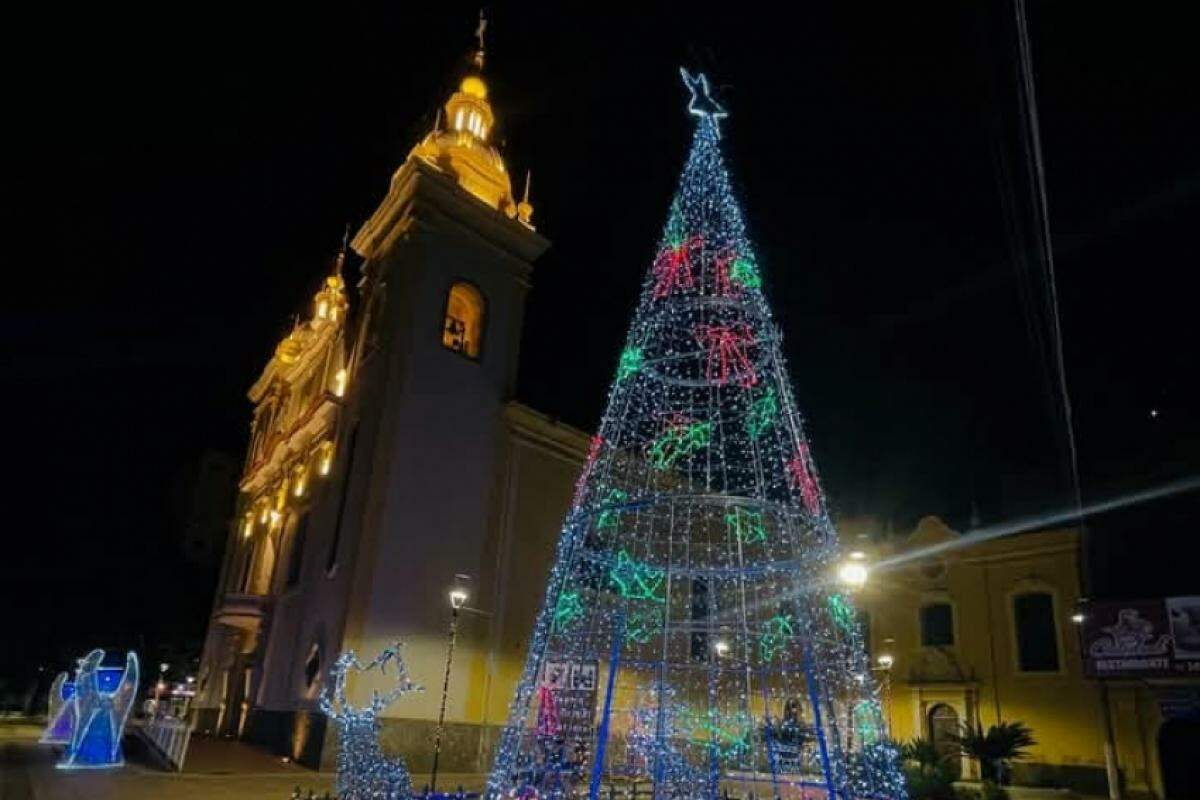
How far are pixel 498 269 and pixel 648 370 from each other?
13.8 m

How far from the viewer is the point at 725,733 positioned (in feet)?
41.3

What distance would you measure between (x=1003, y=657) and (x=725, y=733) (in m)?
14.0

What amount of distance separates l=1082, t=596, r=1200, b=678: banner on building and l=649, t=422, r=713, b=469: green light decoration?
1494cm

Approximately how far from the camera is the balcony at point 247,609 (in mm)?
24469

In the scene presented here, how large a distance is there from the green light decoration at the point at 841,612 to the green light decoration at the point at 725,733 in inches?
58.1

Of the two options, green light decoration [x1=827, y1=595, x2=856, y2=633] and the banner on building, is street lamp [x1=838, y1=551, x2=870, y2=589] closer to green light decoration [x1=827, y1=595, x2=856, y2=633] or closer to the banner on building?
green light decoration [x1=827, y1=595, x2=856, y2=633]

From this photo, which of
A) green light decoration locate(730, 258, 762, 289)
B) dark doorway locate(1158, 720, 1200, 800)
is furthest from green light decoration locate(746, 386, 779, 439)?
dark doorway locate(1158, 720, 1200, 800)

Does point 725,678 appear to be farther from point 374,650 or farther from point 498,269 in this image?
point 498,269

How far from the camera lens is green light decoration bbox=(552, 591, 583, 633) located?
9.85m

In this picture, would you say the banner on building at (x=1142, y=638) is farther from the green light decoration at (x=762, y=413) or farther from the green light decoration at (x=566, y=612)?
the green light decoration at (x=566, y=612)

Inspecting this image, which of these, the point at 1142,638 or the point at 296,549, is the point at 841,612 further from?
the point at 296,549

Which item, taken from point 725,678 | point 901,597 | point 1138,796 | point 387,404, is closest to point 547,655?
point 725,678

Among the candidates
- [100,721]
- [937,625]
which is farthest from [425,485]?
[937,625]

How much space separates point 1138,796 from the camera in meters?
19.6
